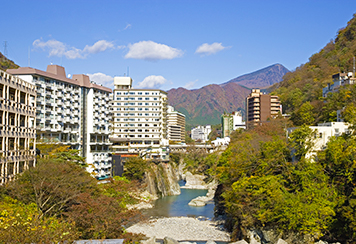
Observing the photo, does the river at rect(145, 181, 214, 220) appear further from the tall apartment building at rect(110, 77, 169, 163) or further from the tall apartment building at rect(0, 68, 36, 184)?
the tall apartment building at rect(0, 68, 36, 184)

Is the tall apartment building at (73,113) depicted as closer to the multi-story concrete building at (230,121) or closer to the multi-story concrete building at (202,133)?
the multi-story concrete building at (230,121)

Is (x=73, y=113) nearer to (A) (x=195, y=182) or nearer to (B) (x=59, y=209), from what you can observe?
(B) (x=59, y=209)

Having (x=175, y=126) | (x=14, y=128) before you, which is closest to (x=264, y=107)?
(x=175, y=126)

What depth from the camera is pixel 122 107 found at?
221ft

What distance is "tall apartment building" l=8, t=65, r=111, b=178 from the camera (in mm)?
42062

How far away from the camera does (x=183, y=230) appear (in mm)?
33594

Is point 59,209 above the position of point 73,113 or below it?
below

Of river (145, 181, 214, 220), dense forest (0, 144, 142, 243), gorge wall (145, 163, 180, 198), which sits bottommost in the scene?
river (145, 181, 214, 220)

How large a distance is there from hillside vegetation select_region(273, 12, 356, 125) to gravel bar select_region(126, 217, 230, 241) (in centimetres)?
1928

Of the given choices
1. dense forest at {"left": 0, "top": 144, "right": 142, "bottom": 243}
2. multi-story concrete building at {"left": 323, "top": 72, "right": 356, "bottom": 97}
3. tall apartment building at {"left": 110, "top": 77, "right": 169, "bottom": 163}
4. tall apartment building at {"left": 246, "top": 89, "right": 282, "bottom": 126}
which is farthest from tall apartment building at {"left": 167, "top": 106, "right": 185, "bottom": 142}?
dense forest at {"left": 0, "top": 144, "right": 142, "bottom": 243}

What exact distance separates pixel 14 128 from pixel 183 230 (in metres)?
18.2

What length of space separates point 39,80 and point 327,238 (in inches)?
1371

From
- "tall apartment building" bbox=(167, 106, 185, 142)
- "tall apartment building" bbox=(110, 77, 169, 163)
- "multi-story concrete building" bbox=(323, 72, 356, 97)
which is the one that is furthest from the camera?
"tall apartment building" bbox=(167, 106, 185, 142)

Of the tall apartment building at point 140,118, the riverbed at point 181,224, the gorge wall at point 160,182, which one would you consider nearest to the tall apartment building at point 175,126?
the tall apartment building at point 140,118
